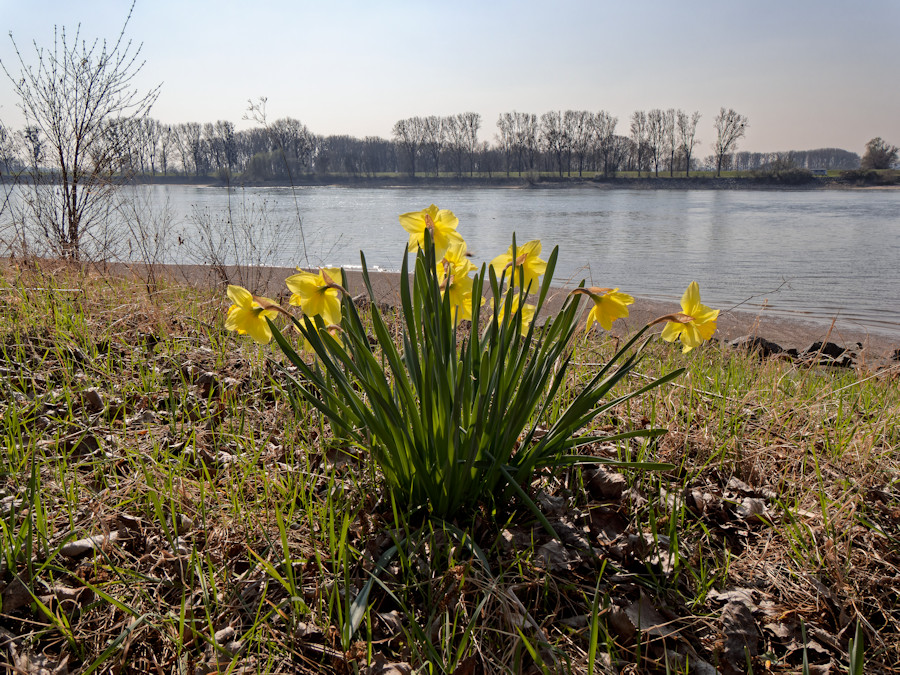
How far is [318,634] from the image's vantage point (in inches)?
42.1

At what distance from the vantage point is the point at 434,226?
1.33 metres

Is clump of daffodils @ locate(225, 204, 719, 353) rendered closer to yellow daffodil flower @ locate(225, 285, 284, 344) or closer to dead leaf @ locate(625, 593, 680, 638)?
yellow daffodil flower @ locate(225, 285, 284, 344)

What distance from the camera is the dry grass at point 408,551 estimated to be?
104cm

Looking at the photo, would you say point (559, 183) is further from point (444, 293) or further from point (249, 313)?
point (249, 313)

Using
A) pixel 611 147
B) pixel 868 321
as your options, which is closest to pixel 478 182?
pixel 611 147

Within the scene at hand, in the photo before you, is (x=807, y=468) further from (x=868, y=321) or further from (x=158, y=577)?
(x=868, y=321)

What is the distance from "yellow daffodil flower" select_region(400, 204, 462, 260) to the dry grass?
0.67 meters

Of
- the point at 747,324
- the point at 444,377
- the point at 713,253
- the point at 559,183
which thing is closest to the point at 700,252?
the point at 713,253

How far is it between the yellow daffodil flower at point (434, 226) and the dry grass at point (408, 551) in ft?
2.19

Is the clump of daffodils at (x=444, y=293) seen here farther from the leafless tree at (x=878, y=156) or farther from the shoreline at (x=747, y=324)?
the leafless tree at (x=878, y=156)

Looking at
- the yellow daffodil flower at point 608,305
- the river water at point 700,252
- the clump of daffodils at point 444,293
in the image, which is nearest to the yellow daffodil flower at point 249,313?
the clump of daffodils at point 444,293

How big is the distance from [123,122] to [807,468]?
20.8ft

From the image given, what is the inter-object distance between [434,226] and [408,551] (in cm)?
78

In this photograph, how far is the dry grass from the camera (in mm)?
1040
